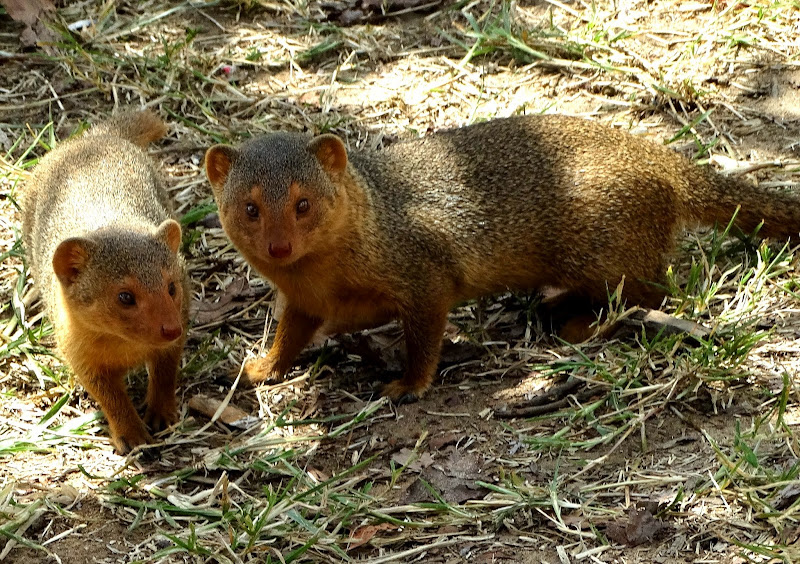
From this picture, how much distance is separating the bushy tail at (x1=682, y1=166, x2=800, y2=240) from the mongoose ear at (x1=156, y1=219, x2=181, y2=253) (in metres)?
2.52

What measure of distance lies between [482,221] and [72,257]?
196 centimetres

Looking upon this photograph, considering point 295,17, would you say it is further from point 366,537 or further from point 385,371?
point 366,537

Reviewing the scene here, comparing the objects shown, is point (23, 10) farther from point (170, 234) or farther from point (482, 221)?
point (482, 221)

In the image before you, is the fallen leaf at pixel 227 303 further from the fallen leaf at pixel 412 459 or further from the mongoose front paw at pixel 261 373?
the fallen leaf at pixel 412 459

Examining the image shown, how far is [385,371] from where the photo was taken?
5227 millimetres

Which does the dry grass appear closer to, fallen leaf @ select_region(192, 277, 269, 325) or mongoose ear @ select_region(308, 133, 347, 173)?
fallen leaf @ select_region(192, 277, 269, 325)

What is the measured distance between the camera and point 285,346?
521cm

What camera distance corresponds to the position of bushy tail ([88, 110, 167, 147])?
6.08 m

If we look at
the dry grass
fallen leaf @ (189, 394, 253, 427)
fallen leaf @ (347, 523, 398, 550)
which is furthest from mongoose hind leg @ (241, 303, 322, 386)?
fallen leaf @ (347, 523, 398, 550)

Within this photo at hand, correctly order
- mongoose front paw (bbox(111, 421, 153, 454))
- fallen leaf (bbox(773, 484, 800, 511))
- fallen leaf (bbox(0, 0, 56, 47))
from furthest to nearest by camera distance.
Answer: fallen leaf (bbox(0, 0, 56, 47))
mongoose front paw (bbox(111, 421, 153, 454))
fallen leaf (bbox(773, 484, 800, 511))

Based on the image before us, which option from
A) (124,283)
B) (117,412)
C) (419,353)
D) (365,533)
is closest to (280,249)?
(124,283)

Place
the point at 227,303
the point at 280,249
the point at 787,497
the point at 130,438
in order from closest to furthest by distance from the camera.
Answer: the point at 787,497
the point at 280,249
the point at 130,438
the point at 227,303

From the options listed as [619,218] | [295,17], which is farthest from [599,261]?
[295,17]

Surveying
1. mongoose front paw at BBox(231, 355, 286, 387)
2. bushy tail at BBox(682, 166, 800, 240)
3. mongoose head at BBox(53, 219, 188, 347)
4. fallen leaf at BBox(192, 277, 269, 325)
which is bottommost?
mongoose front paw at BBox(231, 355, 286, 387)
